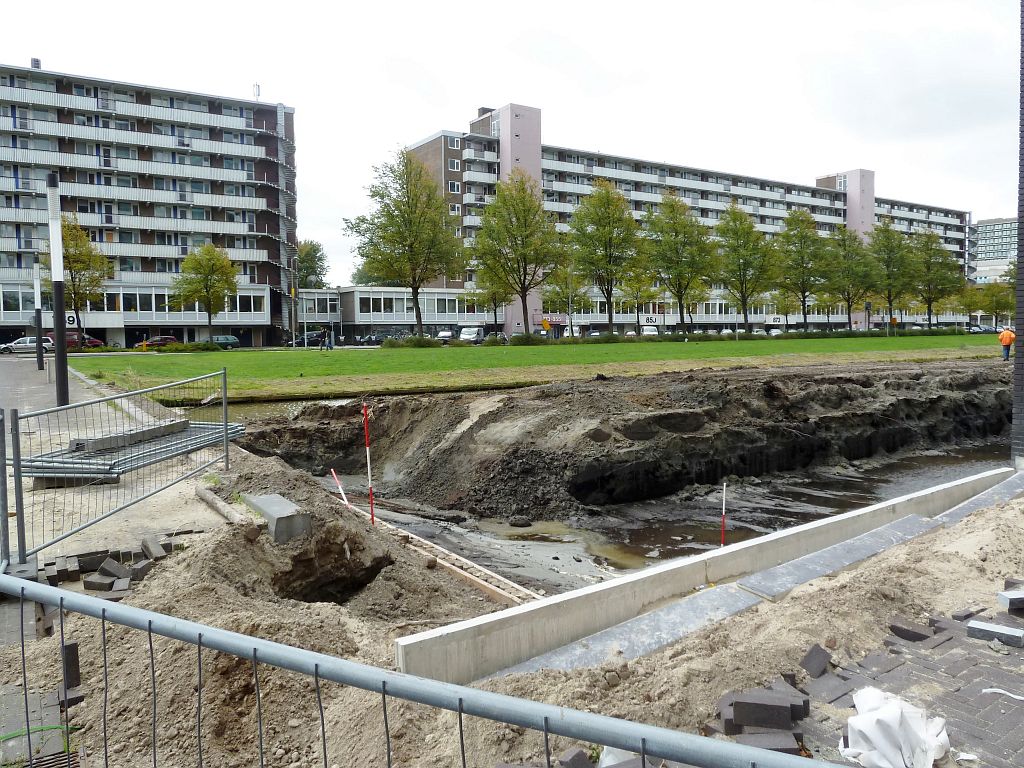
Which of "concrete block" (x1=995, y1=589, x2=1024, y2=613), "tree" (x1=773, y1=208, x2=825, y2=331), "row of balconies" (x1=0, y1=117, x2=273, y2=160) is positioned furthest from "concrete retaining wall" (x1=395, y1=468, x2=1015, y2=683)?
"row of balconies" (x1=0, y1=117, x2=273, y2=160)

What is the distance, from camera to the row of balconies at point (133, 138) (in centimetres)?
6300

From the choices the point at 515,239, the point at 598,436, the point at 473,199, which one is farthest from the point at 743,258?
the point at 598,436

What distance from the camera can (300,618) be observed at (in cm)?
525

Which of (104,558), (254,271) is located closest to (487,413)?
(104,558)

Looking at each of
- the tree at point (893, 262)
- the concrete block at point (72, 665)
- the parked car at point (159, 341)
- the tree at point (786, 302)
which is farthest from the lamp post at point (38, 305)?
the tree at point (893, 262)

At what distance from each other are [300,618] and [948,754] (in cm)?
409

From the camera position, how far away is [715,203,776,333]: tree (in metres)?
63.4

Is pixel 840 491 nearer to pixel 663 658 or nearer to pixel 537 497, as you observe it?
pixel 537 497

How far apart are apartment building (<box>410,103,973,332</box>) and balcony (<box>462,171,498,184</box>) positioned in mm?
117

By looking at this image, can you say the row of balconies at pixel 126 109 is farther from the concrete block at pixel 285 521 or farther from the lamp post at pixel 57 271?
the concrete block at pixel 285 521

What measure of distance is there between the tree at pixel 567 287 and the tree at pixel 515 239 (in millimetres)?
1916

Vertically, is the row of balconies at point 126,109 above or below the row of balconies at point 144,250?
above

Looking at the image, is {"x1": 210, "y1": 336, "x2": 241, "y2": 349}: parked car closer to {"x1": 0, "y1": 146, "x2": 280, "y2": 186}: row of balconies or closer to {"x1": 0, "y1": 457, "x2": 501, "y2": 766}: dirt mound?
{"x1": 0, "y1": 146, "x2": 280, "y2": 186}: row of balconies

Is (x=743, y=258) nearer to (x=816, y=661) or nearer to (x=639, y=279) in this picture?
(x=639, y=279)
